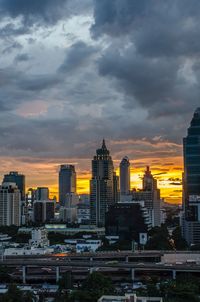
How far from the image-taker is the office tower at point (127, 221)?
3159 inches

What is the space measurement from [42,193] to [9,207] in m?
49.5

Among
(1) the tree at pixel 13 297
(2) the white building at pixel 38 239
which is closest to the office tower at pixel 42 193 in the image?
(2) the white building at pixel 38 239

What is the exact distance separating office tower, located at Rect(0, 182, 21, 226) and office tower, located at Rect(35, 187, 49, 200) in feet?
146

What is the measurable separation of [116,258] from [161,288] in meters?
26.1

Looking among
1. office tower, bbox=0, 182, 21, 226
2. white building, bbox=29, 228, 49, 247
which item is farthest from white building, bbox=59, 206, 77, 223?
white building, bbox=29, 228, 49, 247

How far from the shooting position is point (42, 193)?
154250 mm

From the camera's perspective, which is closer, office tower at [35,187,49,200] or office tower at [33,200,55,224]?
office tower at [33,200,55,224]

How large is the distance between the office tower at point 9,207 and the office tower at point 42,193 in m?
44.6

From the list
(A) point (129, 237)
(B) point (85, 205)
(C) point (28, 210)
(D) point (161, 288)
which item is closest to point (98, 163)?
(C) point (28, 210)

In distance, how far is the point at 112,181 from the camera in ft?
380

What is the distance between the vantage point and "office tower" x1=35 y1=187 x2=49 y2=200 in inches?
6016

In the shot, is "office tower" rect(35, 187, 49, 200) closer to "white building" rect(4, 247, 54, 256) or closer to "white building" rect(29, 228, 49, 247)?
"white building" rect(29, 228, 49, 247)

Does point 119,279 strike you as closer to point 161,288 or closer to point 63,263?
point 63,263

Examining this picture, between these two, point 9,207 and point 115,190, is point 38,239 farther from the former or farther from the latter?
point 115,190
